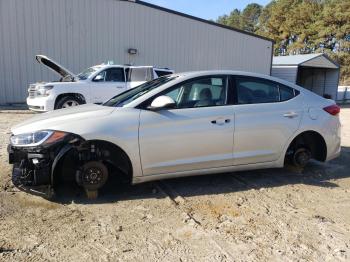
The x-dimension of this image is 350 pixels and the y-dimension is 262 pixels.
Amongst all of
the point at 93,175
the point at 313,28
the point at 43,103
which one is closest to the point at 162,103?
the point at 93,175

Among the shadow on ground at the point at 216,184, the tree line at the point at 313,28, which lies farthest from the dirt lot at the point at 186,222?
the tree line at the point at 313,28

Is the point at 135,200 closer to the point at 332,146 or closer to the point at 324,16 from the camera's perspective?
the point at 332,146

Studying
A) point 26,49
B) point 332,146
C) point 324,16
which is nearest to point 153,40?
point 26,49

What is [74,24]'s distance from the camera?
17219 mm

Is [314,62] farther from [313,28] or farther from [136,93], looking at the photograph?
[313,28]

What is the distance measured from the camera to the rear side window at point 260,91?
16.7ft

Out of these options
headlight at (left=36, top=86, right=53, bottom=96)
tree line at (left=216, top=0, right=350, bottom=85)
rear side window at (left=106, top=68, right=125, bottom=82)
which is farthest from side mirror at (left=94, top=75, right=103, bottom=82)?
tree line at (left=216, top=0, right=350, bottom=85)

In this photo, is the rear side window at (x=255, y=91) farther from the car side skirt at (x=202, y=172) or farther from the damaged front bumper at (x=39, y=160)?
the damaged front bumper at (x=39, y=160)

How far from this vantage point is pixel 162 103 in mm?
4453

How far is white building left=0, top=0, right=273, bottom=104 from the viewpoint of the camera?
634 inches

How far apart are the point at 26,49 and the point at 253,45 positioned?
13519 millimetres

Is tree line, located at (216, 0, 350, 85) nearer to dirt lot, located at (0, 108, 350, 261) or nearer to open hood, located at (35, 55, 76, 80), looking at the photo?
open hood, located at (35, 55, 76, 80)

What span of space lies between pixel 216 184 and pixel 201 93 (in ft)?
4.18

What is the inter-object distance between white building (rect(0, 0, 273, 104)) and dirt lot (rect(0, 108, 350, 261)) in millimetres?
12414
